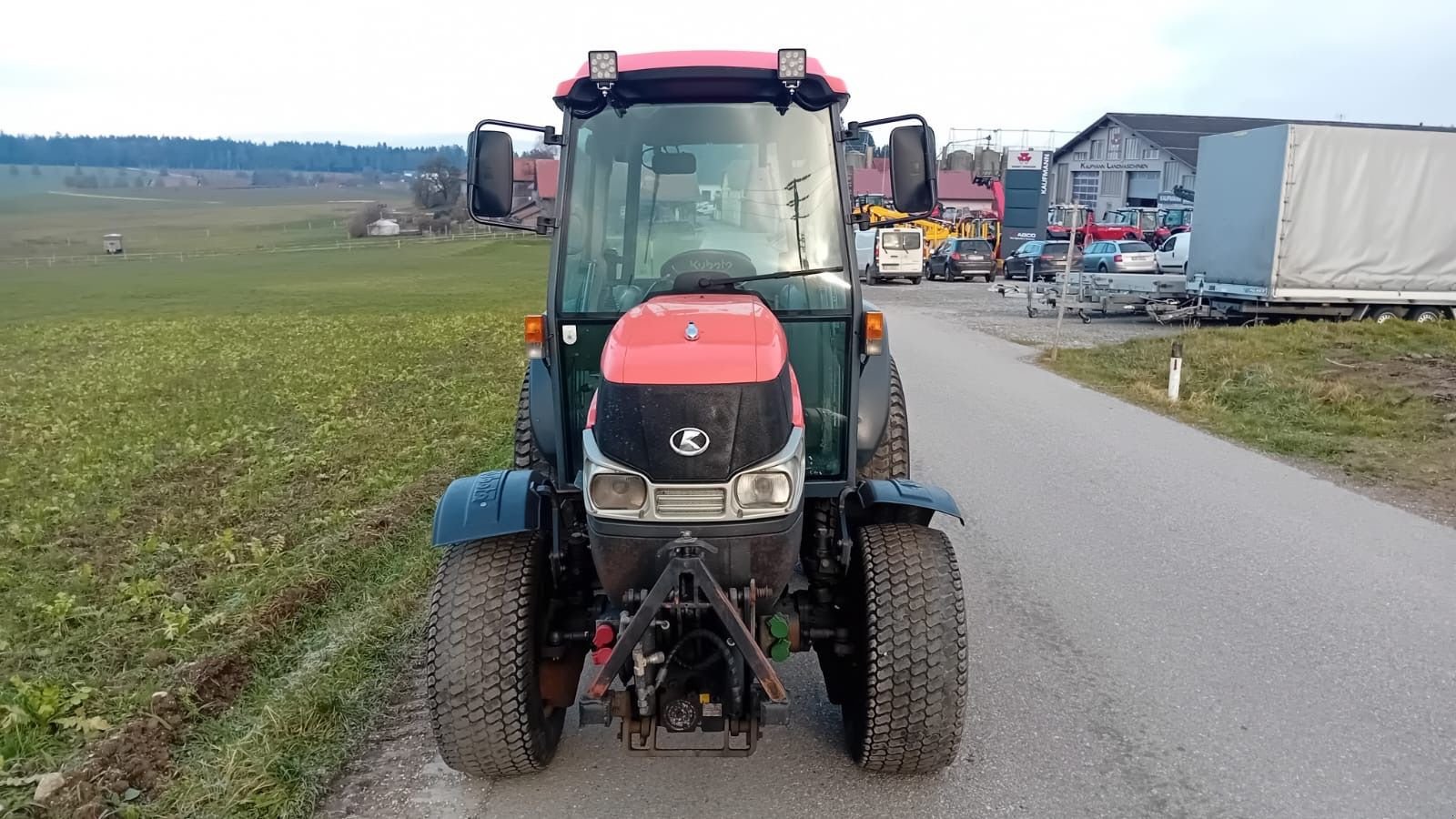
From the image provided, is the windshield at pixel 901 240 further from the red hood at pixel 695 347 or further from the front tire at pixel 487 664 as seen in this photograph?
the front tire at pixel 487 664

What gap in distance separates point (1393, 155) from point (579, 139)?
60.3ft

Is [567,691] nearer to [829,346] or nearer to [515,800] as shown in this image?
[515,800]

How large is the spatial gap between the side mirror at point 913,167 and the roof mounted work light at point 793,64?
1.50 feet

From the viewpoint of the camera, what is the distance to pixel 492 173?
430 cm

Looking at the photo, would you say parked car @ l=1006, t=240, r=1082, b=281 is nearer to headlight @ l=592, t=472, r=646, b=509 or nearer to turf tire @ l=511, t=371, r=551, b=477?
turf tire @ l=511, t=371, r=551, b=477

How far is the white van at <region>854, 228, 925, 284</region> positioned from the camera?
3538 centimetres

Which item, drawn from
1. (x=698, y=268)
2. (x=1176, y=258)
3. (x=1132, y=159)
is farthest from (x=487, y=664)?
(x=1132, y=159)

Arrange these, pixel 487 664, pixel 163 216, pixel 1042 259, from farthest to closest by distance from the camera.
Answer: pixel 163 216 < pixel 1042 259 < pixel 487 664

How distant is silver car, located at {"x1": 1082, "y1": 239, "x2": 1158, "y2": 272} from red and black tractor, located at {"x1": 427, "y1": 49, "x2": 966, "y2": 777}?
25153 millimetres

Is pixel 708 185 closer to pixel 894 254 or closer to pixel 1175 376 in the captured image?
pixel 1175 376

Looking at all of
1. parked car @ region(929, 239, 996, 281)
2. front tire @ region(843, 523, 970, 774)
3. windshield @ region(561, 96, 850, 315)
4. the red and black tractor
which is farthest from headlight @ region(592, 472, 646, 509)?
parked car @ region(929, 239, 996, 281)

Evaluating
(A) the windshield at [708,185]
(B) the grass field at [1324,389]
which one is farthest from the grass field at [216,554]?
(B) the grass field at [1324,389]

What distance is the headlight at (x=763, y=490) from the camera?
3.43 metres

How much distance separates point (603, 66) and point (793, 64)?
723 millimetres
